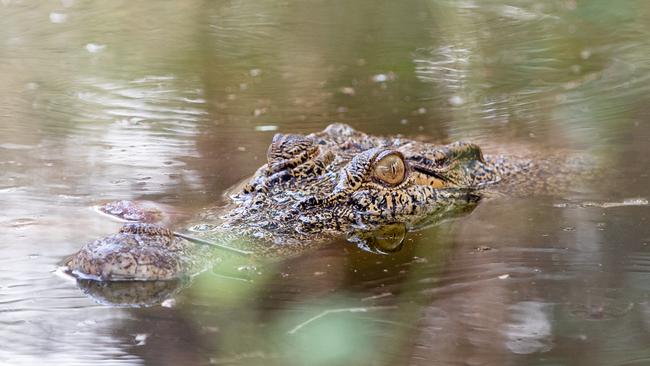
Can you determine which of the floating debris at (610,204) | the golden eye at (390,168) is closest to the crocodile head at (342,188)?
the golden eye at (390,168)

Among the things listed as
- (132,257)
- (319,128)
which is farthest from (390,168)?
(319,128)

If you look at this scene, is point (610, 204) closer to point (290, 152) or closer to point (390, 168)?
point (390, 168)

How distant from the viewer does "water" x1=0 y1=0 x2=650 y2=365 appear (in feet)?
11.8

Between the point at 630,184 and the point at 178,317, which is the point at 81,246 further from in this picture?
the point at 630,184

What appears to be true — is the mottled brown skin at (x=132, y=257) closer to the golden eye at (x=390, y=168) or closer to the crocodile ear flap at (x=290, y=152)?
the crocodile ear flap at (x=290, y=152)

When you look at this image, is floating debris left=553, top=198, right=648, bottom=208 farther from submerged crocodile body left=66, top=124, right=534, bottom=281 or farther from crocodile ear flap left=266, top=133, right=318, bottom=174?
crocodile ear flap left=266, top=133, right=318, bottom=174

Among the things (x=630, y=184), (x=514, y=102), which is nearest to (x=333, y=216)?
(x=630, y=184)

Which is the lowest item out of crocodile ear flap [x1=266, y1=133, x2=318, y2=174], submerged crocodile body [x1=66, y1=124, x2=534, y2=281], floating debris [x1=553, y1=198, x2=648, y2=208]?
floating debris [x1=553, y1=198, x2=648, y2=208]

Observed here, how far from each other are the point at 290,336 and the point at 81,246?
1.54 m

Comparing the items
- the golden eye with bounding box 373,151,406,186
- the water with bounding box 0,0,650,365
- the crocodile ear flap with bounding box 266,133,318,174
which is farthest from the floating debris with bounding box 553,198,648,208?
the crocodile ear flap with bounding box 266,133,318,174

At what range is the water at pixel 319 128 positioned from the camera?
3596mm

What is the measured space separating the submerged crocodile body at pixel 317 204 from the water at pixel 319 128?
18 centimetres

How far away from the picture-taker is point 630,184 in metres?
5.90

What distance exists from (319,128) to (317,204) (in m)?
2.42
